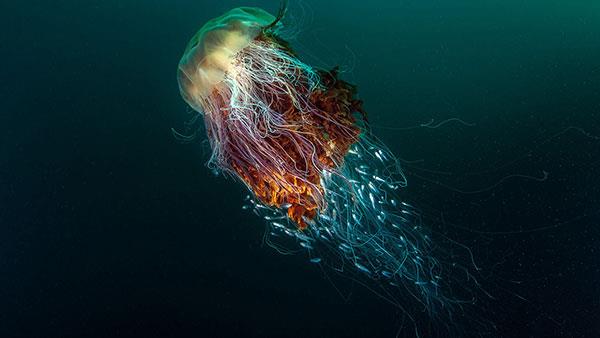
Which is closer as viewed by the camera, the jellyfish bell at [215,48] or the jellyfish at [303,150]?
the jellyfish at [303,150]

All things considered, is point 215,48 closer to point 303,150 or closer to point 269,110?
point 269,110

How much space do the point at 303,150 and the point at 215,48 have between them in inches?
34.2

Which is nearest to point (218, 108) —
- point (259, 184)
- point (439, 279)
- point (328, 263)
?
point (259, 184)

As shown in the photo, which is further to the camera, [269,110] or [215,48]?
[215,48]

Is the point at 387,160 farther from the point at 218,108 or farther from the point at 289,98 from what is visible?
the point at 218,108

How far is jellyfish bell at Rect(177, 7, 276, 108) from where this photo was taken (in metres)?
3.08

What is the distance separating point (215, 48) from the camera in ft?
10.1

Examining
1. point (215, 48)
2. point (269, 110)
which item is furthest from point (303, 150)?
point (215, 48)

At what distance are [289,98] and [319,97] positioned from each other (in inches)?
7.6

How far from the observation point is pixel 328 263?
12.2 feet

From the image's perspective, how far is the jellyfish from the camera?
288 cm

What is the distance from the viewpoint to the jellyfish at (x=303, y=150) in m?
2.88

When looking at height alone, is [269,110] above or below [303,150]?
above

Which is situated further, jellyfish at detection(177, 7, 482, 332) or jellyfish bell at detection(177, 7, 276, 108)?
jellyfish bell at detection(177, 7, 276, 108)
